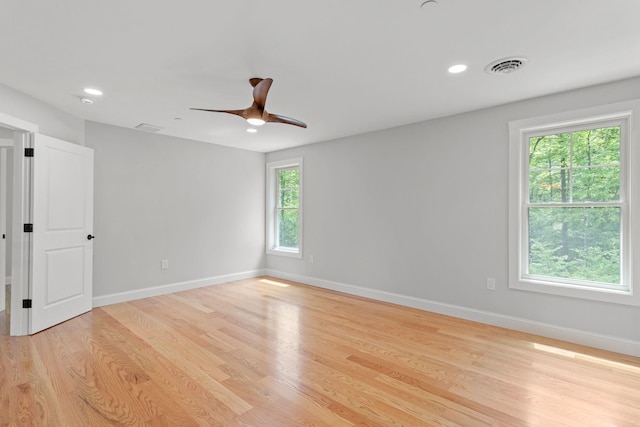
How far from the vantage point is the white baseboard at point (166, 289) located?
4289mm

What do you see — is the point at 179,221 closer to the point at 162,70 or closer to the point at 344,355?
the point at 162,70

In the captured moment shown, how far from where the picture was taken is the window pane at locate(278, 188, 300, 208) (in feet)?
19.5

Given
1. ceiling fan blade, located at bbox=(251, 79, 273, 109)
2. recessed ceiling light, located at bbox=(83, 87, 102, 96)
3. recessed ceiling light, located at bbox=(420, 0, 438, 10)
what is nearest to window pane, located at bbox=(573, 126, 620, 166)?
recessed ceiling light, located at bbox=(420, 0, 438, 10)

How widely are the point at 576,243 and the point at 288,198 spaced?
437 cm

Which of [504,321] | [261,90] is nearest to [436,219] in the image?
[504,321]

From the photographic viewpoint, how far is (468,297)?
3785 mm

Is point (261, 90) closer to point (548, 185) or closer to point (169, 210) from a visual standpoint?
point (548, 185)

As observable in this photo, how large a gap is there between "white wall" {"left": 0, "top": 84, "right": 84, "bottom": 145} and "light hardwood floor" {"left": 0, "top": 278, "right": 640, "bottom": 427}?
7.26ft

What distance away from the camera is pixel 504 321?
11.5 feet

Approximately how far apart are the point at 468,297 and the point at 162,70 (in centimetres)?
399

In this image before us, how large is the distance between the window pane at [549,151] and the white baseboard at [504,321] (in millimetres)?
1672

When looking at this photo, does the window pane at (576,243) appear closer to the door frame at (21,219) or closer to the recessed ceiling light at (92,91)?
the recessed ceiling light at (92,91)

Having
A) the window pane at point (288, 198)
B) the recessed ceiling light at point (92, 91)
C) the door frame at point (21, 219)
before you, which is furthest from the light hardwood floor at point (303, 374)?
the window pane at point (288, 198)

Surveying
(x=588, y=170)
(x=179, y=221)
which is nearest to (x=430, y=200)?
(x=588, y=170)
